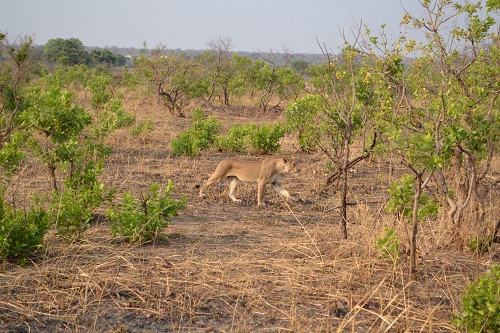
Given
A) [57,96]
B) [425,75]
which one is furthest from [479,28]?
[57,96]

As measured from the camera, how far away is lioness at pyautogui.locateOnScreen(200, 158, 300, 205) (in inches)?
421

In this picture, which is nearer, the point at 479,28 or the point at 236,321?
the point at 236,321

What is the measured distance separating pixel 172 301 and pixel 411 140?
102 inches

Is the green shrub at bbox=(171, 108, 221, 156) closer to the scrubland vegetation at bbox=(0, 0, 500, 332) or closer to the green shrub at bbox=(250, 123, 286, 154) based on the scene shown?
the green shrub at bbox=(250, 123, 286, 154)

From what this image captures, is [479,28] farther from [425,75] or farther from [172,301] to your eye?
[172,301]

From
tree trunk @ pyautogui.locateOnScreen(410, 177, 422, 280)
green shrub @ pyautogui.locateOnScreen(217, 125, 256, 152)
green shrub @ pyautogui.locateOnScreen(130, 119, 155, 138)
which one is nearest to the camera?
tree trunk @ pyautogui.locateOnScreen(410, 177, 422, 280)

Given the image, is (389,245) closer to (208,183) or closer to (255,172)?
(255,172)

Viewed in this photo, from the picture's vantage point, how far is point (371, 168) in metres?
13.5

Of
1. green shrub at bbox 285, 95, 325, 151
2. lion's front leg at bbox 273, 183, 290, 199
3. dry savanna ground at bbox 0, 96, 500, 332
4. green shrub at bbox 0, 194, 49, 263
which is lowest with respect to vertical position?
dry savanna ground at bbox 0, 96, 500, 332

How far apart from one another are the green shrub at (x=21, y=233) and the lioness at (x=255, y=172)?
4.21 meters

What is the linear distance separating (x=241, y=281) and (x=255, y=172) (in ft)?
15.1

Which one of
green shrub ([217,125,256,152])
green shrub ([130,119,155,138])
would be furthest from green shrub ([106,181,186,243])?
green shrub ([130,119,155,138])

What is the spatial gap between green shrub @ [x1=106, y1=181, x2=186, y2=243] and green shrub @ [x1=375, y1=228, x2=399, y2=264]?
253cm

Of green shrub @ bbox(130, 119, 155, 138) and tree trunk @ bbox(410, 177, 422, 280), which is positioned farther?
green shrub @ bbox(130, 119, 155, 138)
